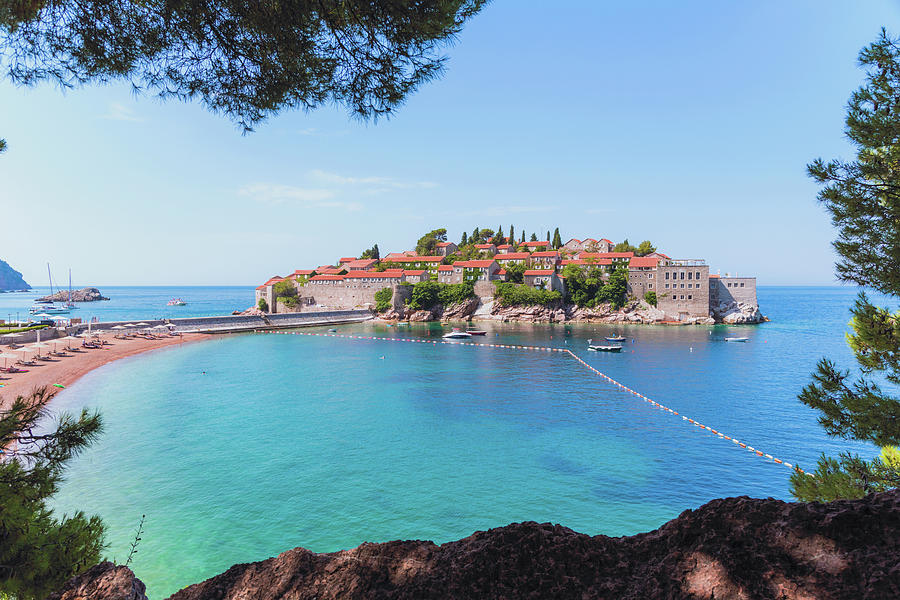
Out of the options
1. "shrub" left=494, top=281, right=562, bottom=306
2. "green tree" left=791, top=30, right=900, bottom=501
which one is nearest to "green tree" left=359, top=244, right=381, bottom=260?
"shrub" left=494, top=281, right=562, bottom=306

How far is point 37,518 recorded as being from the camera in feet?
11.5

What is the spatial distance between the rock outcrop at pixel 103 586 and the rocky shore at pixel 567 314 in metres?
59.2

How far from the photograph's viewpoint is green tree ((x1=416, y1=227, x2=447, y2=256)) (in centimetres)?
8769

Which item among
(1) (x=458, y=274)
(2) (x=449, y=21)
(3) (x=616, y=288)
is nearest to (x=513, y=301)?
(1) (x=458, y=274)

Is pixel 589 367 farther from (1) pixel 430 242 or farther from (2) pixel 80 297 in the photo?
(2) pixel 80 297

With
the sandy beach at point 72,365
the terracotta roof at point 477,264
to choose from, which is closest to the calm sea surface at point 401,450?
the sandy beach at point 72,365

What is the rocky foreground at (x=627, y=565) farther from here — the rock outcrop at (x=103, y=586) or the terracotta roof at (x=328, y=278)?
the terracotta roof at (x=328, y=278)

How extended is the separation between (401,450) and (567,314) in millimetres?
49665

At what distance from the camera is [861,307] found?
718 cm

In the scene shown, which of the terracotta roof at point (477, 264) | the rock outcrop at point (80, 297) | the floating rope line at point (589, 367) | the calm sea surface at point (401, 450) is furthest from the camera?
the rock outcrop at point (80, 297)

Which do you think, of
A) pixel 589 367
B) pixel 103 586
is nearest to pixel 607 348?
pixel 589 367

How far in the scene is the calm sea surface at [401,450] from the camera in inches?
408

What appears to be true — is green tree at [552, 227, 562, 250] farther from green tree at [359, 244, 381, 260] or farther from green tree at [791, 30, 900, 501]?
green tree at [791, 30, 900, 501]

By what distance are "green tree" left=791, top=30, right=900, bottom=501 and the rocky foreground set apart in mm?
5409
